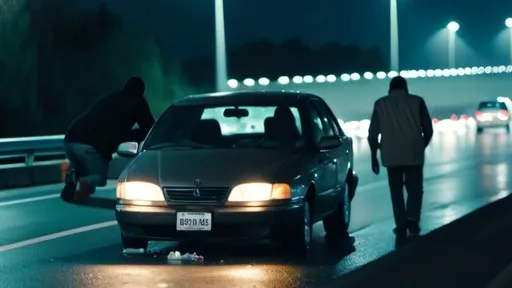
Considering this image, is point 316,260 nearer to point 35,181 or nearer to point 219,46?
point 35,181

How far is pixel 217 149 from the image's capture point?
38.5 ft

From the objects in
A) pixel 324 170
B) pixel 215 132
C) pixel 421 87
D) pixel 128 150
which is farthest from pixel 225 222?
pixel 421 87

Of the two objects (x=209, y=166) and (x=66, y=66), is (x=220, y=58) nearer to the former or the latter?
(x=209, y=166)

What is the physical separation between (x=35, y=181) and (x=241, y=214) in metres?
11.5

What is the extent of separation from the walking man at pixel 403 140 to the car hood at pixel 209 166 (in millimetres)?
1851

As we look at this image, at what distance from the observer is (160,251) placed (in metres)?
12.0

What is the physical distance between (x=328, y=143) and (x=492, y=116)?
38358mm

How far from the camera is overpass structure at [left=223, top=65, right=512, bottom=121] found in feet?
238

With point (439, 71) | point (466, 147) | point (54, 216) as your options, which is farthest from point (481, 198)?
point (439, 71)

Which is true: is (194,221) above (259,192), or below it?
below

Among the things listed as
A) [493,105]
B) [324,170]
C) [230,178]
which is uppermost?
[230,178]

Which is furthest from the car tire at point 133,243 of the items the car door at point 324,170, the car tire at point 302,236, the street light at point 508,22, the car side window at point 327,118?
the street light at point 508,22

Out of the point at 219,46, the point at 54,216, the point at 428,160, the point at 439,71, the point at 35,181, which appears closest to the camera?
the point at 54,216

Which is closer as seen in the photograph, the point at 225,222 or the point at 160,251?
the point at 225,222
